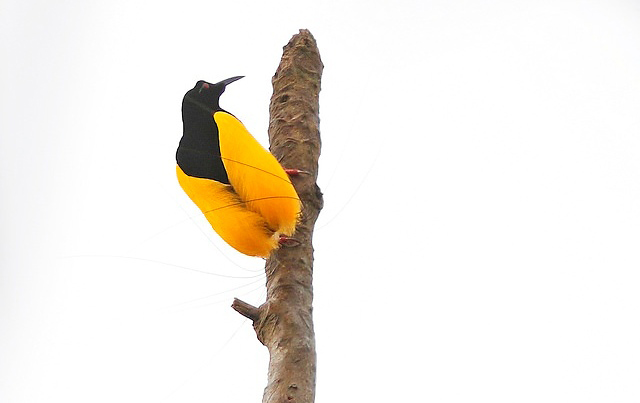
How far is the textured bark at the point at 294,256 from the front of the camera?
1484mm

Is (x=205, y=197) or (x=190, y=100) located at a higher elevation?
(x=190, y=100)

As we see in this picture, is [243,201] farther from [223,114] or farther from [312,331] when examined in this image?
[312,331]

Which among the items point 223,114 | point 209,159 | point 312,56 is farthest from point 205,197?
point 312,56

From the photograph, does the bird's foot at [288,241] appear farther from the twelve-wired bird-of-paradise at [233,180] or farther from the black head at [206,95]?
the black head at [206,95]

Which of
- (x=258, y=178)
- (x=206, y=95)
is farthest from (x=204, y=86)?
(x=258, y=178)

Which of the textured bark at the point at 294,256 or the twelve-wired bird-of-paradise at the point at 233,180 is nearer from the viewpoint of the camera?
the textured bark at the point at 294,256

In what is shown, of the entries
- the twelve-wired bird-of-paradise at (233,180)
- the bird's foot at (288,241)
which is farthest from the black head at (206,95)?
the bird's foot at (288,241)

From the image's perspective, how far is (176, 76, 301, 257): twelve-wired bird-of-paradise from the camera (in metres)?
1.88

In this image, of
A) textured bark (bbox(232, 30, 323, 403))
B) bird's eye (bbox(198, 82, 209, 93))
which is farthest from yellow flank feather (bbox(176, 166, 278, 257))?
bird's eye (bbox(198, 82, 209, 93))

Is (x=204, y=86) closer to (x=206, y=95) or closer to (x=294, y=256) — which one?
(x=206, y=95)

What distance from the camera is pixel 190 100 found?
2.19 metres

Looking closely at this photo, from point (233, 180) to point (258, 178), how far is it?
0.15 metres

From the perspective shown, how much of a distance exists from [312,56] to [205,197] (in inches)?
21.9

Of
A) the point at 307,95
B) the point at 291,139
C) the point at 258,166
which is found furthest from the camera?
the point at 307,95
